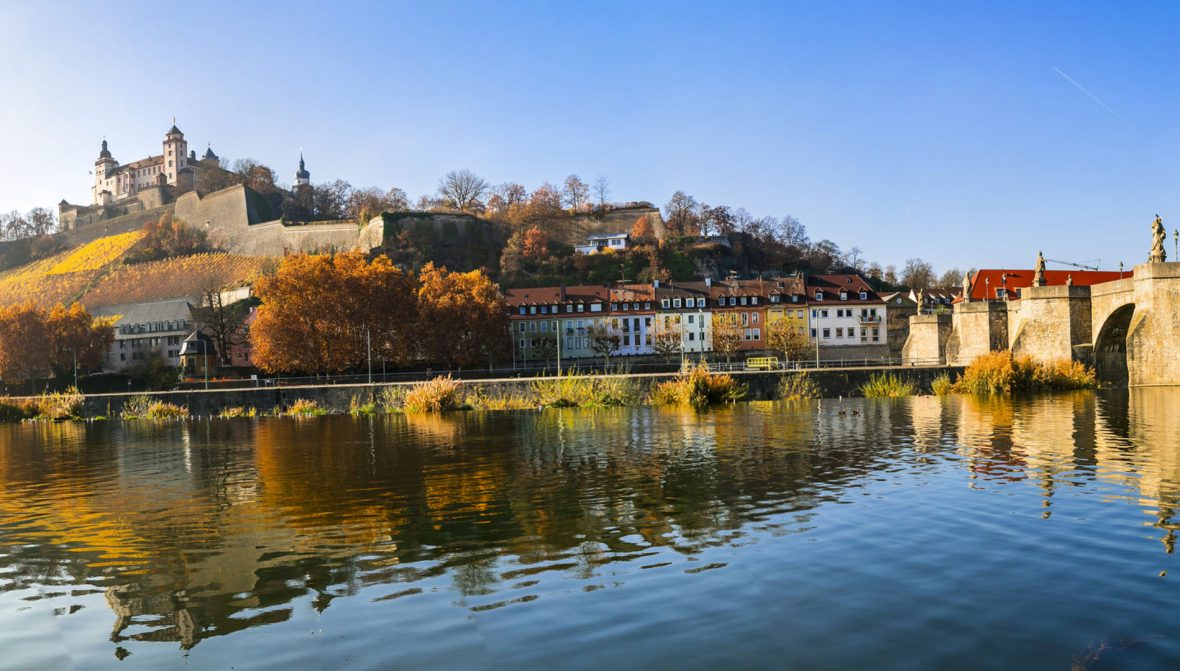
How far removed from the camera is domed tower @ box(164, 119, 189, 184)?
158 metres

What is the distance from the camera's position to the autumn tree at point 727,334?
8944 centimetres

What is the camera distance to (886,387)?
36.7m

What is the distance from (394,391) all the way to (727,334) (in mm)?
55715

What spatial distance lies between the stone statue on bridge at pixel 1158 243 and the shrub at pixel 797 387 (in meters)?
14.7

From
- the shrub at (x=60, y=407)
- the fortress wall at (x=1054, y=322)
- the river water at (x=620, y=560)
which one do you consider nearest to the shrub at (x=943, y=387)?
the fortress wall at (x=1054, y=322)

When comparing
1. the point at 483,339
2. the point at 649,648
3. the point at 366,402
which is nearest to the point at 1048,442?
the point at 649,648

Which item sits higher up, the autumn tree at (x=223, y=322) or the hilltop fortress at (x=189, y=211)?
the hilltop fortress at (x=189, y=211)

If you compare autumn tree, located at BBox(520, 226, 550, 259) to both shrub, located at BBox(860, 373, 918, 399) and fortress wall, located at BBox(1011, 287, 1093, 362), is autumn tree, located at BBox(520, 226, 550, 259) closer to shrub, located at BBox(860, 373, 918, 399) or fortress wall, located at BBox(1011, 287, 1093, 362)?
fortress wall, located at BBox(1011, 287, 1093, 362)

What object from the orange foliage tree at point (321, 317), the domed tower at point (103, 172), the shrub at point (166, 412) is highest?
the domed tower at point (103, 172)

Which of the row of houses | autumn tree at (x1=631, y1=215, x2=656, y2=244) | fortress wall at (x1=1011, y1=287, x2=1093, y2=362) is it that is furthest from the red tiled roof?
autumn tree at (x1=631, y1=215, x2=656, y2=244)

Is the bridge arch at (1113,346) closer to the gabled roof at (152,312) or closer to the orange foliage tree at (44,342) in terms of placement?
the orange foliage tree at (44,342)

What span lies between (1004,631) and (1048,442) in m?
12.7

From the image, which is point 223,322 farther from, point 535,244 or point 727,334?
point 727,334

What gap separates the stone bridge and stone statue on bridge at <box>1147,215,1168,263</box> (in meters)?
0.86
